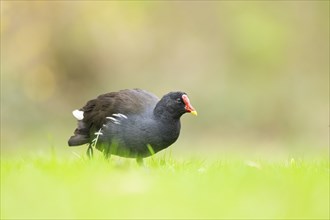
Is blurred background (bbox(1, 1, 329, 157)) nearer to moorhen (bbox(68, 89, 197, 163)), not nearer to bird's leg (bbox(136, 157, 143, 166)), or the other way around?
moorhen (bbox(68, 89, 197, 163))

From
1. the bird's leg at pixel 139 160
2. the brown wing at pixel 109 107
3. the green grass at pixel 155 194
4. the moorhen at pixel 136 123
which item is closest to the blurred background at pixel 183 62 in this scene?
the brown wing at pixel 109 107

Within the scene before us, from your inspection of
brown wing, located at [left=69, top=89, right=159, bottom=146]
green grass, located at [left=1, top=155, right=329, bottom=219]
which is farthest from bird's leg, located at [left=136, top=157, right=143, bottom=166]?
green grass, located at [left=1, top=155, right=329, bottom=219]

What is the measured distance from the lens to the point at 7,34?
64.0ft

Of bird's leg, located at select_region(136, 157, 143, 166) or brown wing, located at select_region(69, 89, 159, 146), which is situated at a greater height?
brown wing, located at select_region(69, 89, 159, 146)

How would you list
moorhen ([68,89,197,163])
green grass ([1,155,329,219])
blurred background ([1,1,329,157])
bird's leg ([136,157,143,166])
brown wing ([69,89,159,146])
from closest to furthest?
green grass ([1,155,329,219]), bird's leg ([136,157,143,166]), moorhen ([68,89,197,163]), brown wing ([69,89,159,146]), blurred background ([1,1,329,157])

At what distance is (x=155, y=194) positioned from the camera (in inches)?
177

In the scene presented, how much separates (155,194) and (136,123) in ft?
10.1

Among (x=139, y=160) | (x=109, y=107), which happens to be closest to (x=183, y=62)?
(x=109, y=107)

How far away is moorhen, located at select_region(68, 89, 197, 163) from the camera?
7473mm

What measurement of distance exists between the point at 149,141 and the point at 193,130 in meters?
11.2

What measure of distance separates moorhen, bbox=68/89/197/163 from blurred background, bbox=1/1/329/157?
992cm

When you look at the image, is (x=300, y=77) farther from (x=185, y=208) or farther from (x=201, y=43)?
(x=185, y=208)

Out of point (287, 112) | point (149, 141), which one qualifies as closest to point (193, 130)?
point (287, 112)

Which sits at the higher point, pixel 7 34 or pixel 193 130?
pixel 7 34
